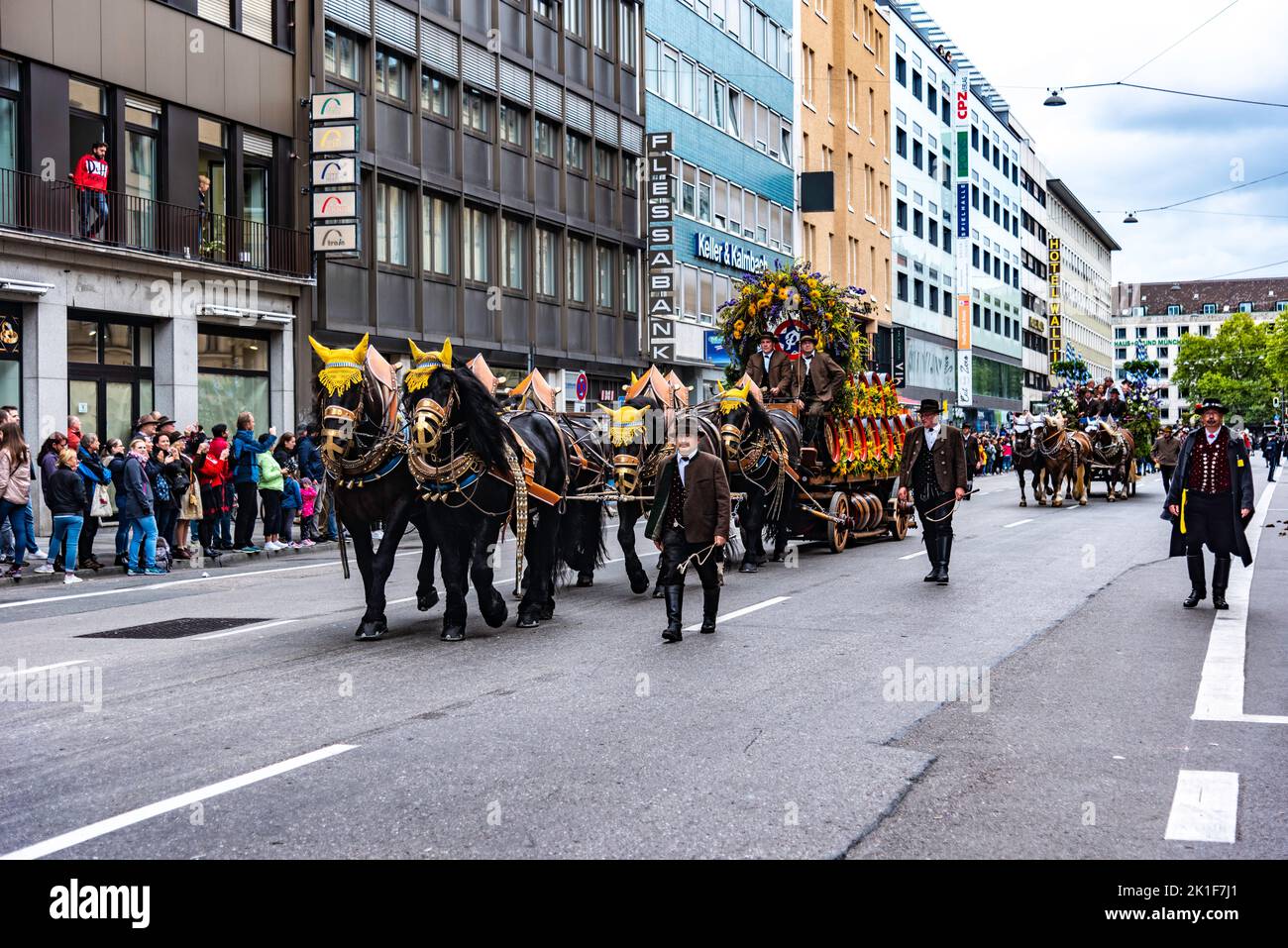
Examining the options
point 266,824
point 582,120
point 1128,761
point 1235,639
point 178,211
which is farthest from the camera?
point 582,120

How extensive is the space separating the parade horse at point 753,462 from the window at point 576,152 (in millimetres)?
23047

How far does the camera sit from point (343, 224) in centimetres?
2783

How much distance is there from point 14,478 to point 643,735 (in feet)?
39.7

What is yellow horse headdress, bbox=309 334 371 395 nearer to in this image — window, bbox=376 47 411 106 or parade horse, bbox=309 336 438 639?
parade horse, bbox=309 336 438 639

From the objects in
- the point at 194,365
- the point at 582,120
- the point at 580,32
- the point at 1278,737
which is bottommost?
the point at 1278,737

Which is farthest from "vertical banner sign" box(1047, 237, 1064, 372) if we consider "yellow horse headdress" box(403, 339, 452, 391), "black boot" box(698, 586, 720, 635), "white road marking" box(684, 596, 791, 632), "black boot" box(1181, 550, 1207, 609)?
"yellow horse headdress" box(403, 339, 452, 391)

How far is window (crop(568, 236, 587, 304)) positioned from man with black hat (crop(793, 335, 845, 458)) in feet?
67.5

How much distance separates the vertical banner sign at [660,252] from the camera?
42000 mm

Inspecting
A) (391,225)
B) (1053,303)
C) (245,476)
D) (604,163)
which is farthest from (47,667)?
(1053,303)

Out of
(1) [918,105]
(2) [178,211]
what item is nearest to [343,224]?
(2) [178,211]

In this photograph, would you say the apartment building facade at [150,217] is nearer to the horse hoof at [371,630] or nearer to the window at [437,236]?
the window at [437,236]

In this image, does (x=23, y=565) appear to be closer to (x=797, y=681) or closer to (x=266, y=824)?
(x=797, y=681)

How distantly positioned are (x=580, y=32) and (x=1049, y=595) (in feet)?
96.1

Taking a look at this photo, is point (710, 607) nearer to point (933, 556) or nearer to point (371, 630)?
point (371, 630)
